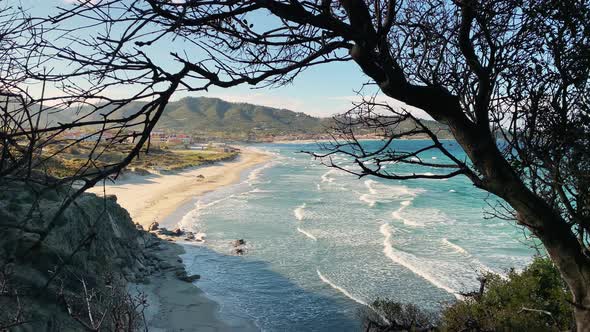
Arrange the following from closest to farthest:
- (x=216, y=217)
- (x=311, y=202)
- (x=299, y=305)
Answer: (x=299, y=305) → (x=216, y=217) → (x=311, y=202)

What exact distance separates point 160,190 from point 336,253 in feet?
84.9

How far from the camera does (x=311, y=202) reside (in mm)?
36094

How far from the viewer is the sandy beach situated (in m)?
31.4

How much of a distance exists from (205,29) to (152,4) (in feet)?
3.21

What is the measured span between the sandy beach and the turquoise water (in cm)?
224

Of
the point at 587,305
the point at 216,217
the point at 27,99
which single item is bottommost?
the point at 216,217

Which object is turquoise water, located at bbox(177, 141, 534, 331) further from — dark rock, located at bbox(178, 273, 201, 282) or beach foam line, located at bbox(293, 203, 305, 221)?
dark rock, located at bbox(178, 273, 201, 282)

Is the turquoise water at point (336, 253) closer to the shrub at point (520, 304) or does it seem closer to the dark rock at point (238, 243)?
the dark rock at point (238, 243)

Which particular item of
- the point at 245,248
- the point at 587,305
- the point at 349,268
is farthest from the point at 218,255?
the point at 587,305

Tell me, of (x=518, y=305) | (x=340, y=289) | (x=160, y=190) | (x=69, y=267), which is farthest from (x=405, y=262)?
(x=160, y=190)

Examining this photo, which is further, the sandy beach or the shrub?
the sandy beach

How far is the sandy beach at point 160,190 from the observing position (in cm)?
3140

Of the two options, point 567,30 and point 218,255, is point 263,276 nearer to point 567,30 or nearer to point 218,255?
point 218,255

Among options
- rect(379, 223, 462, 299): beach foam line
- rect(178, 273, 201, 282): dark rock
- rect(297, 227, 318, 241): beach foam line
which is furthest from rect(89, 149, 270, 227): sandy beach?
rect(379, 223, 462, 299): beach foam line
